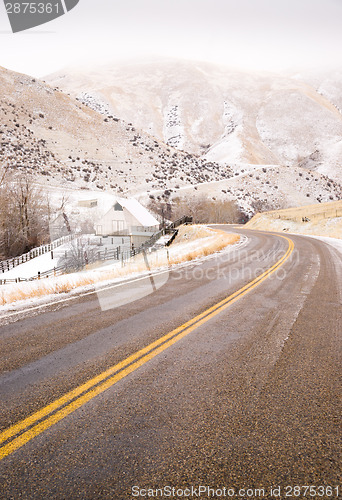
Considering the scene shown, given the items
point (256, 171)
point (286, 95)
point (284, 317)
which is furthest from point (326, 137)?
point (284, 317)

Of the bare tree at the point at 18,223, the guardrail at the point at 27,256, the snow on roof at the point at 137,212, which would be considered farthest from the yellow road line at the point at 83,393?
the snow on roof at the point at 137,212

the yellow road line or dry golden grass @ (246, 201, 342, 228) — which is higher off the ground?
dry golden grass @ (246, 201, 342, 228)

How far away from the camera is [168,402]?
296 cm

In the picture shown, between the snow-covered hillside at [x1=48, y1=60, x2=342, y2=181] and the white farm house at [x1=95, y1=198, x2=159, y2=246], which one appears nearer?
the white farm house at [x1=95, y1=198, x2=159, y2=246]

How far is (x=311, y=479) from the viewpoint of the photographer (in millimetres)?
2086

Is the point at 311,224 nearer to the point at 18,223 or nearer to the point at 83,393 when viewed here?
the point at 18,223

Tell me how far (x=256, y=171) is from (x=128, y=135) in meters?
40.6

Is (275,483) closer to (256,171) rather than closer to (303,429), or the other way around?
(303,429)

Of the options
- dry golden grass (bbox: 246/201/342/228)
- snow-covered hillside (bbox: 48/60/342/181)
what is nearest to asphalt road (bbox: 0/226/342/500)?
dry golden grass (bbox: 246/201/342/228)

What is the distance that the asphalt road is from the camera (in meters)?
2.08

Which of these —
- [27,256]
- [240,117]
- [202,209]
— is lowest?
[27,256]

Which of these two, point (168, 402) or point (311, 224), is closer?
point (168, 402)

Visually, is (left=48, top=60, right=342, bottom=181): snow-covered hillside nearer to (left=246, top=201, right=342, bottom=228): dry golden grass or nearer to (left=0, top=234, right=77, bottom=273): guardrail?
(left=246, top=201, right=342, bottom=228): dry golden grass

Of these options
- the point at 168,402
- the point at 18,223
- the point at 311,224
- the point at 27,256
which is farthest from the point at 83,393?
the point at 311,224
